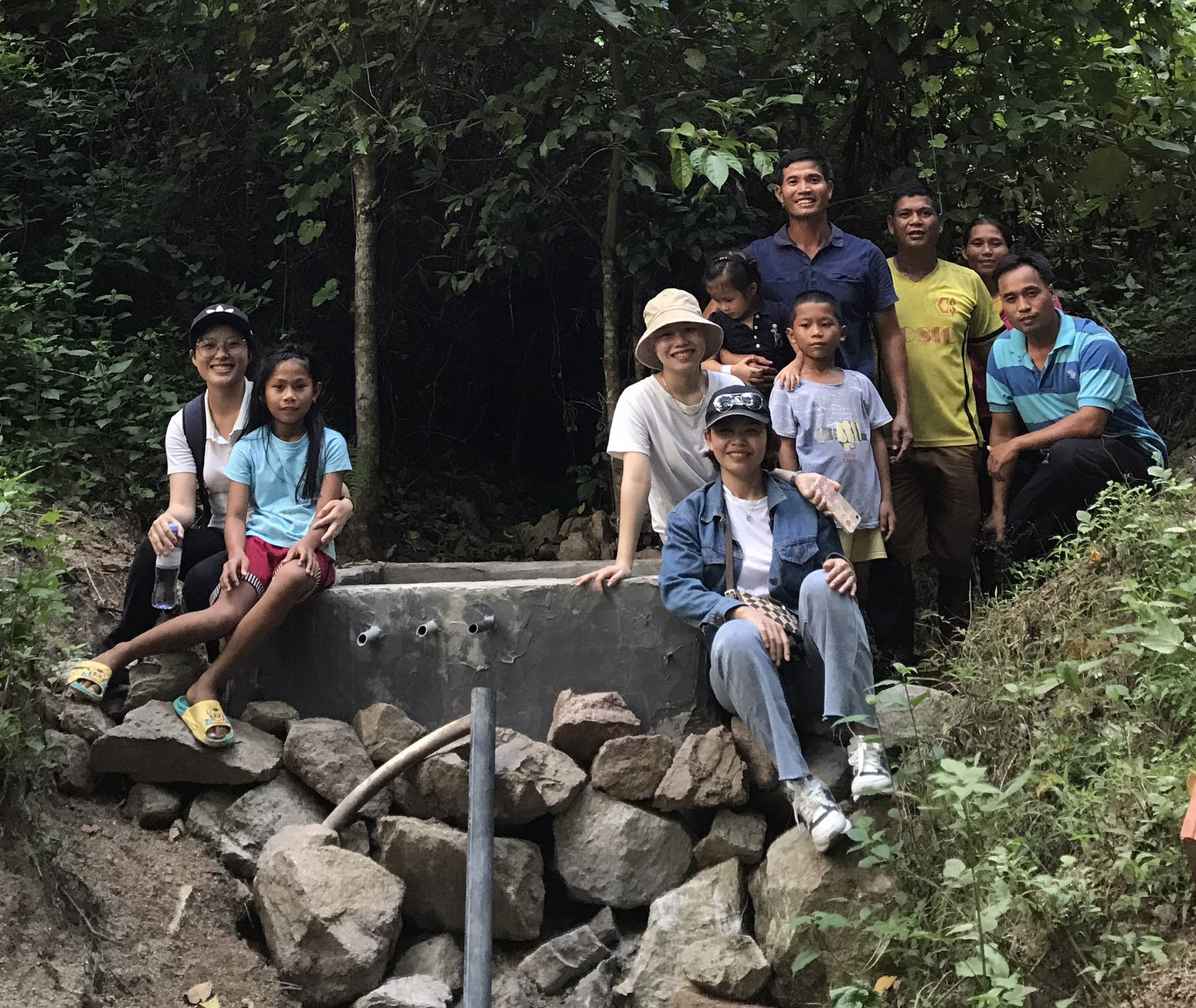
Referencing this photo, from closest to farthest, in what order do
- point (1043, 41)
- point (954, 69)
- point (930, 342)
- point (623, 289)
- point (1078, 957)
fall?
point (1078, 957) < point (930, 342) < point (1043, 41) < point (954, 69) < point (623, 289)

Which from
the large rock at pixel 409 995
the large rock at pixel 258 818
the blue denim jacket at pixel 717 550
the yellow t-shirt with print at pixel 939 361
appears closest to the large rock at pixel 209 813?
the large rock at pixel 258 818

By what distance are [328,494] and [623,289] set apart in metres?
3.11

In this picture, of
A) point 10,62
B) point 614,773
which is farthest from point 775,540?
point 10,62

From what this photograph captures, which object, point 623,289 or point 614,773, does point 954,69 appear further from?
point 614,773

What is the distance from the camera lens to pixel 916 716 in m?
4.53

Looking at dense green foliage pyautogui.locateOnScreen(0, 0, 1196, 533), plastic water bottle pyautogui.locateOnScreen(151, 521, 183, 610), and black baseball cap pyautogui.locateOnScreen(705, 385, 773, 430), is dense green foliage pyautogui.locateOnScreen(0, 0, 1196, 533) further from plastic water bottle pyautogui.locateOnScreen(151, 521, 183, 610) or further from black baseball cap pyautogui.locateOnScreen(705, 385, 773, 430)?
plastic water bottle pyautogui.locateOnScreen(151, 521, 183, 610)

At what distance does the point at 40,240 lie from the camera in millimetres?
7590

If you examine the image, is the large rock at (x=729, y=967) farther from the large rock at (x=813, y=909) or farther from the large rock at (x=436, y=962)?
the large rock at (x=436, y=962)

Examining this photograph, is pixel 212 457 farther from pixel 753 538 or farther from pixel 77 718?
pixel 753 538

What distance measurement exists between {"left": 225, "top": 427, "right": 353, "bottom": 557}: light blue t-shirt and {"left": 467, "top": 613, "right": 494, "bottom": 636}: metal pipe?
2.05 feet

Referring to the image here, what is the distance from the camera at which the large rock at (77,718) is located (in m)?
4.66

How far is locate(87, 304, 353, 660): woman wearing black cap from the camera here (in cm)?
483

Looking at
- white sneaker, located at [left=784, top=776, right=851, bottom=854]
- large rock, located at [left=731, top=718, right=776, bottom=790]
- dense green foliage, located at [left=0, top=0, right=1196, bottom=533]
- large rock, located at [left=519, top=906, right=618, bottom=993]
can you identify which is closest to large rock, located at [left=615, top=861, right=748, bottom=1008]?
large rock, located at [left=519, top=906, right=618, bottom=993]

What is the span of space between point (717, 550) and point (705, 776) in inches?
31.0
